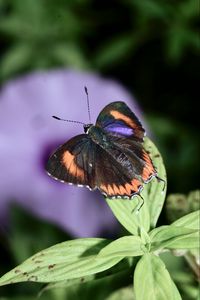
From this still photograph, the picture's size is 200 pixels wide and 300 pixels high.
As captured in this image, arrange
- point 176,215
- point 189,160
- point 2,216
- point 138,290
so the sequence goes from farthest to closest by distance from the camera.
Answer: point 189,160 → point 2,216 → point 176,215 → point 138,290

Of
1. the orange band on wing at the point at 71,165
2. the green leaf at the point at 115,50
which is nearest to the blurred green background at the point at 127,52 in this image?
the green leaf at the point at 115,50

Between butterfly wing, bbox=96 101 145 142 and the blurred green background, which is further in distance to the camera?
the blurred green background

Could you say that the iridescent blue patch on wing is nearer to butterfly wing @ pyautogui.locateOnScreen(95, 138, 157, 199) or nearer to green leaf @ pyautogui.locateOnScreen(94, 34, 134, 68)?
butterfly wing @ pyautogui.locateOnScreen(95, 138, 157, 199)

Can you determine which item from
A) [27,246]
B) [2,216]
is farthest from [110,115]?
[2,216]

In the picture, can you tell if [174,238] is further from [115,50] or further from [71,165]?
[115,50]

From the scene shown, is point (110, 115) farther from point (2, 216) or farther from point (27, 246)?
point (2, 216)

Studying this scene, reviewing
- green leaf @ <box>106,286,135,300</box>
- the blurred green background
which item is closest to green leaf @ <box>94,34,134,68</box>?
the blurred green background
